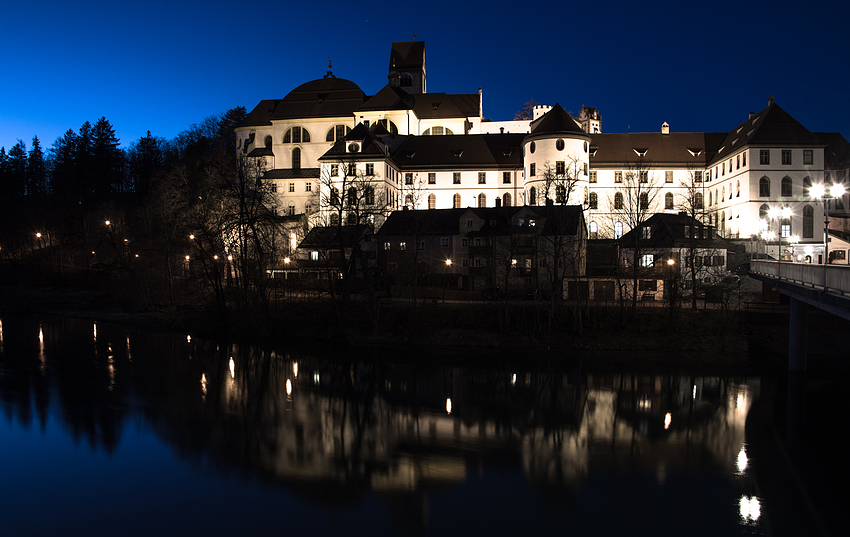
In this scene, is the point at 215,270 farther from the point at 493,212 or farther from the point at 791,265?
the point at 791,265

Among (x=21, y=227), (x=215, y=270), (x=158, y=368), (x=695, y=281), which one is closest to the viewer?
(x=158, y=368)

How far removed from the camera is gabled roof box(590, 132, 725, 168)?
55.8 metres

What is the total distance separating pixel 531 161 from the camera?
171ft

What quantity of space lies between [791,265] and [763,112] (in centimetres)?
3366

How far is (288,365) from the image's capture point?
27.5m

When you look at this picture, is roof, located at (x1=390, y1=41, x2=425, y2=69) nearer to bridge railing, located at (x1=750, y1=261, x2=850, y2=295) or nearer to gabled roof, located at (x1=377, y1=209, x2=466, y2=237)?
gabled roof, located at (x1=377, y1=209, x2=466, y2=237)

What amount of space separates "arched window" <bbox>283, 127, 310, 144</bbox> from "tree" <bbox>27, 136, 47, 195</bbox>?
3888 centimetres

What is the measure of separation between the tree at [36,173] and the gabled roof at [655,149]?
2805 inches

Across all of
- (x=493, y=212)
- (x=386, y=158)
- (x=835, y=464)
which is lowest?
(x=835, y=464)

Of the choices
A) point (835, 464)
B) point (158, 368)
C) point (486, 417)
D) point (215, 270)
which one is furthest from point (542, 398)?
point (215, 270)

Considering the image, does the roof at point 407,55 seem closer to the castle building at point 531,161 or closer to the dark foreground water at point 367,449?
the castle building at point 531,161

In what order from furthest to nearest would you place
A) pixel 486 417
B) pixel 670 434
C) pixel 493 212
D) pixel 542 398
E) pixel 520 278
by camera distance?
pixel 493 212
pixel 520 278
pixel 542 398
pixel 486 417
pixel 670 434

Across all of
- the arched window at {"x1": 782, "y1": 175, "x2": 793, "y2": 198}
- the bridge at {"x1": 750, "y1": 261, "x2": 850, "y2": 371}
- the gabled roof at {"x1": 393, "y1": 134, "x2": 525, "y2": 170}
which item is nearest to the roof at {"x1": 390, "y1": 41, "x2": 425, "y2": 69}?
the gabled roof at {"x1": 393, "y1": 134, "x2": 525, "y2": 170}

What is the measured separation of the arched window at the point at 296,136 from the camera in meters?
62.1
